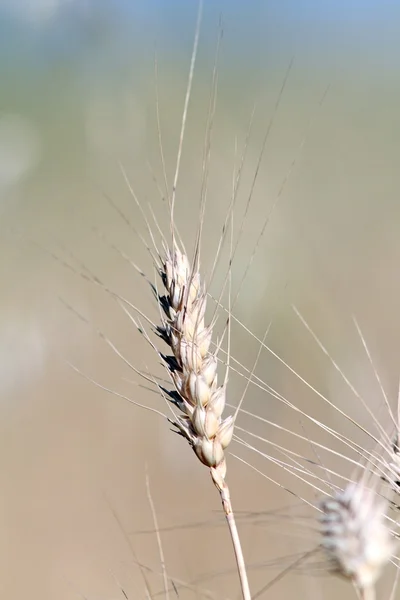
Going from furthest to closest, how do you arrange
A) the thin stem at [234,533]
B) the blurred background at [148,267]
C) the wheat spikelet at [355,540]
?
the blurred background at [148,267] → the thin stem at [234,533] → the wheat spikelet at [355,540]

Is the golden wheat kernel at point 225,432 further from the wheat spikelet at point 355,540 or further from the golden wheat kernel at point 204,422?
the wheat spikelet at point 355,540

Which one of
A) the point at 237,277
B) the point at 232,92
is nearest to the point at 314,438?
the point at 237,277

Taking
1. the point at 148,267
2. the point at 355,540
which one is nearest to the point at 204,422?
the point at 355,540

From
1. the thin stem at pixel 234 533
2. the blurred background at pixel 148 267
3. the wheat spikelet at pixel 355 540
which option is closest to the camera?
the wheat spikelet at pixel 355 540

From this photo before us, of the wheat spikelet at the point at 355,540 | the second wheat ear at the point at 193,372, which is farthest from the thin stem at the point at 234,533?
the wheat spikelet at the point at 355,540

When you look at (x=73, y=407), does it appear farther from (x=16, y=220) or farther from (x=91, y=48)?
(x=91, y=48)
